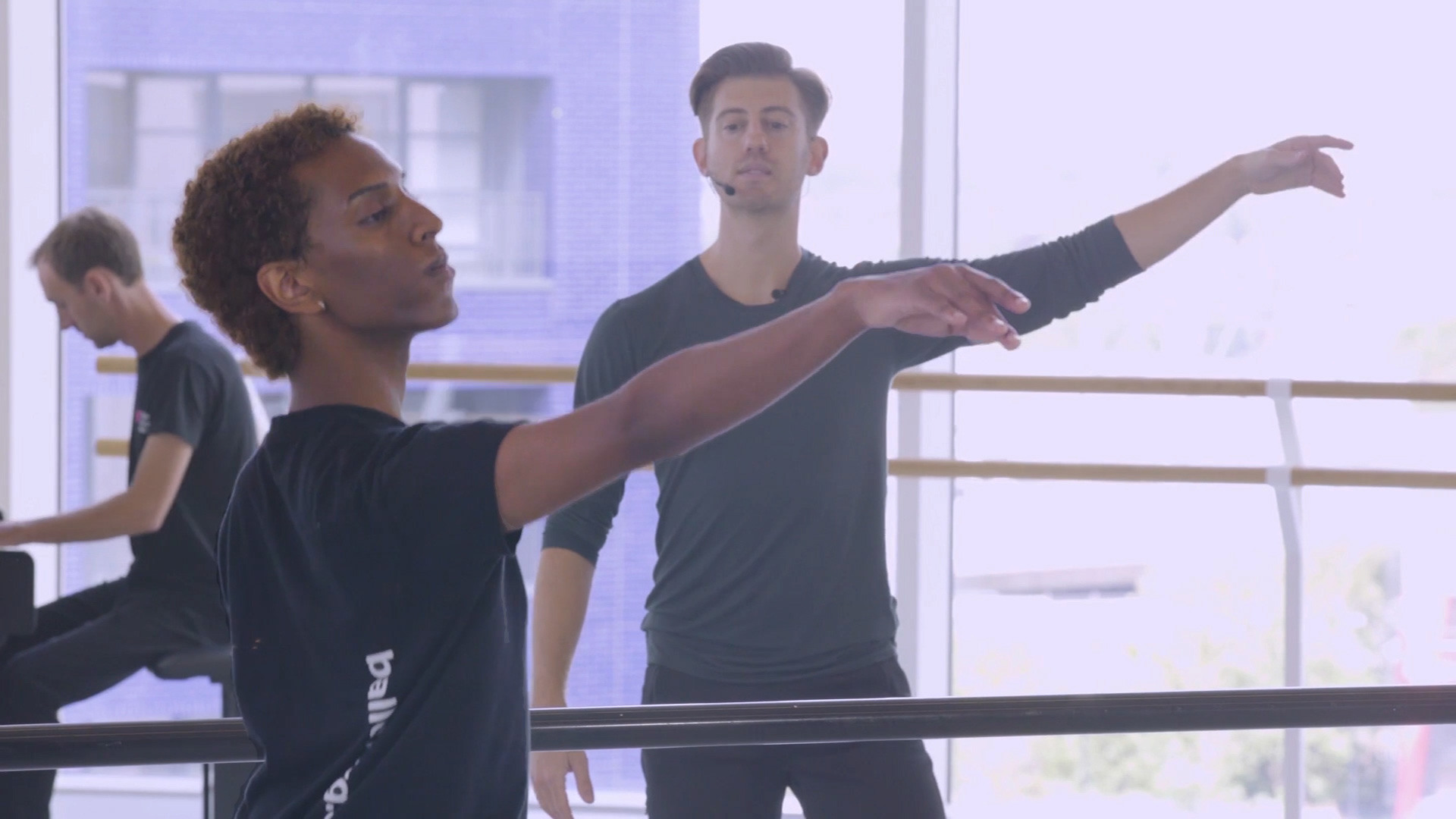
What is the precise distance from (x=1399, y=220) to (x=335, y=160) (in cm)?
279

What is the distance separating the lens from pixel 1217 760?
3.44 metres

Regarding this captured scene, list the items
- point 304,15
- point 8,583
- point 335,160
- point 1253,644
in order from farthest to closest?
point 304,15 < point 1253,644 < point 8,583 < point 335,160

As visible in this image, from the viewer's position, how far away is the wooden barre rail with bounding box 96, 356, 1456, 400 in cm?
253

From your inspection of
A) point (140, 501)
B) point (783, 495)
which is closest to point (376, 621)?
point (783, 495)

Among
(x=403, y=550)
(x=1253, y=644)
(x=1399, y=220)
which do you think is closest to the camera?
(x=403, y=550)

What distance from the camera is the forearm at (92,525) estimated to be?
8.50 ft

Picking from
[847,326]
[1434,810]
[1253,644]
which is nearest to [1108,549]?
[1253,644]

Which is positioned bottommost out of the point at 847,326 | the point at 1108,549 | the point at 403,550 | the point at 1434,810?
the point at 1434,810

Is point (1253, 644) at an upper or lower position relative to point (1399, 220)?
lower

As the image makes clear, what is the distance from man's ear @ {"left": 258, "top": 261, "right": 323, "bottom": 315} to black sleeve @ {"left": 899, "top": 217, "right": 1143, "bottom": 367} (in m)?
0.92

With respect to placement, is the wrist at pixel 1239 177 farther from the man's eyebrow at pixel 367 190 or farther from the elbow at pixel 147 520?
the elbow at pixel 147 520

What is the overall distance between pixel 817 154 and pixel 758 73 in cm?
13

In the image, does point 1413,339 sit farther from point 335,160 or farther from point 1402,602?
point 335,160

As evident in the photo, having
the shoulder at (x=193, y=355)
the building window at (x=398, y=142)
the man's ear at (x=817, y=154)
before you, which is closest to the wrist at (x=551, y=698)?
the man's ear at (x=817, y=154)
